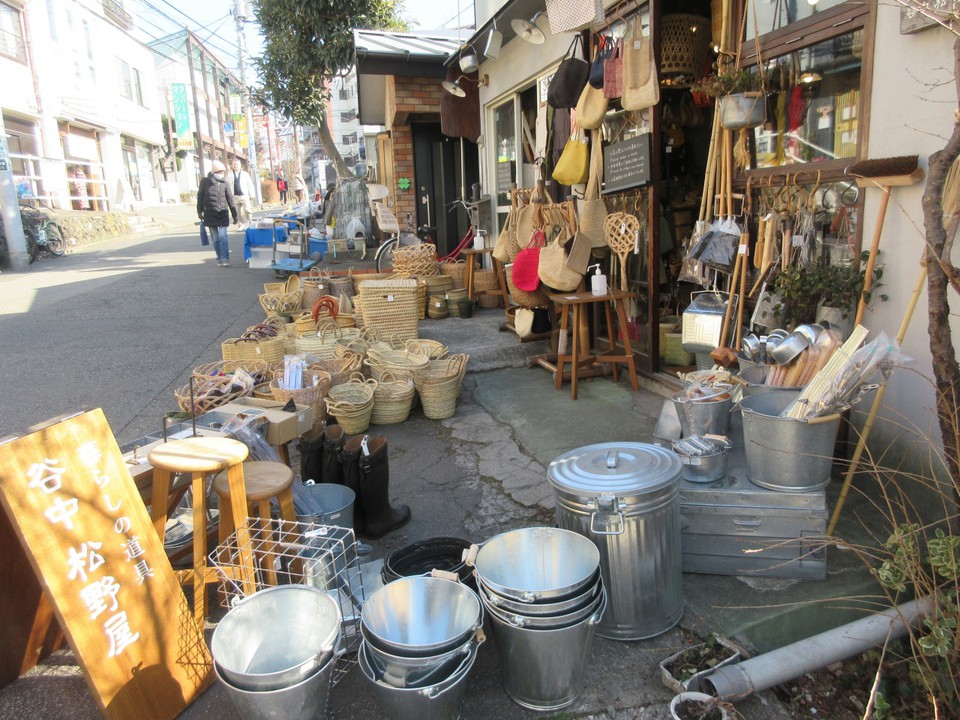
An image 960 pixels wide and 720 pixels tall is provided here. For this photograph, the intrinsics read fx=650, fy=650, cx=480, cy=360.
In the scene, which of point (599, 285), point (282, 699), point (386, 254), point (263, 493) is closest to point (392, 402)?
point (599, 285)

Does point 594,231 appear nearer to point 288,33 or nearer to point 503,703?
point 503,703

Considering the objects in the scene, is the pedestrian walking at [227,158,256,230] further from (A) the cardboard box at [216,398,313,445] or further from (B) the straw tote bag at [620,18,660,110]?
(A) the cardboard box at [216,398,313,445]

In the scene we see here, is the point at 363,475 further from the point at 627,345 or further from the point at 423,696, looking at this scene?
the point at 627,345

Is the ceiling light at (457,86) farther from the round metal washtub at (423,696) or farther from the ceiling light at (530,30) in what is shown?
the round metal washtub at (423,696)

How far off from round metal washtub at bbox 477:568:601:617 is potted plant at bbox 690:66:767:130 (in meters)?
3.26

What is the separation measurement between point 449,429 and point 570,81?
3294 mm

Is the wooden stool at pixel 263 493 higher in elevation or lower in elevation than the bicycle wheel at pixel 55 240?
lower

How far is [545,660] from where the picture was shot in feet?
7.39

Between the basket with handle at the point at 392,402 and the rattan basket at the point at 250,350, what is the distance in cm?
127

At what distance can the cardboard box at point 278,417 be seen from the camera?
3678mm

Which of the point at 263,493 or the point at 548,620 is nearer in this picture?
the point at 548,620

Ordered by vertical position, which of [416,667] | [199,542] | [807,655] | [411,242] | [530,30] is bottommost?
[807,655]

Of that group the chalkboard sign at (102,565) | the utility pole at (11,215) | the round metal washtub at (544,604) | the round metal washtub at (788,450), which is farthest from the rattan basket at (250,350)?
the utility pole at (11,215)

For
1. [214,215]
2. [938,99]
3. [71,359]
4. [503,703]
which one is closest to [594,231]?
[938,99]
